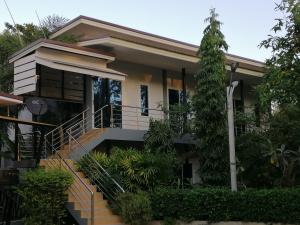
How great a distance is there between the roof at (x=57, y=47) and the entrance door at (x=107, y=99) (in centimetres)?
187

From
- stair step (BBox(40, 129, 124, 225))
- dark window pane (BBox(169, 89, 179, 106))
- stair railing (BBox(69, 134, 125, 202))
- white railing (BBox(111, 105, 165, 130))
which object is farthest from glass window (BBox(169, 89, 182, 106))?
stair step (BBox(40, 129, 124, 225))

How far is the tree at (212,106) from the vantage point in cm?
1627

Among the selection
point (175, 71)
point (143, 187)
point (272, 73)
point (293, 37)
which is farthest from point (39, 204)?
point (175, 71)

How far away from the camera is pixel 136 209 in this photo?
542 inches

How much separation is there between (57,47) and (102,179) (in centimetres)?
515

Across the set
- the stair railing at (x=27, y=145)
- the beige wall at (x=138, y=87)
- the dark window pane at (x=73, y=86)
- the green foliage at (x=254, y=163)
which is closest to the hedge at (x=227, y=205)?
the green foliage at (x=254, y=163)

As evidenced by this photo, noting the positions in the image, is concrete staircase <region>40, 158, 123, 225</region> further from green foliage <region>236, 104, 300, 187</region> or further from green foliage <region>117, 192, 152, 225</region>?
green foliage <region>236, 104, 300, 187</region>

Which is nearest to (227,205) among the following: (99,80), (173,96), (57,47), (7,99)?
(7,99)

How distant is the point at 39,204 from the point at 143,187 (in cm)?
375

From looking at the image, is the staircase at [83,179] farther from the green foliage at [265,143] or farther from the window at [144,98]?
the green foliage at [265,143]

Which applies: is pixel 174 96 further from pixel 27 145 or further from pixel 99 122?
pixel 27 145

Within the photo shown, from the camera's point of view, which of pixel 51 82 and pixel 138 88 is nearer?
pixel 51 82

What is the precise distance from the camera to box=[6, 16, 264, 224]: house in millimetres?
17141

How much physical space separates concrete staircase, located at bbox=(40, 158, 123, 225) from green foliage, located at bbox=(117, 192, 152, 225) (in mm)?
552
